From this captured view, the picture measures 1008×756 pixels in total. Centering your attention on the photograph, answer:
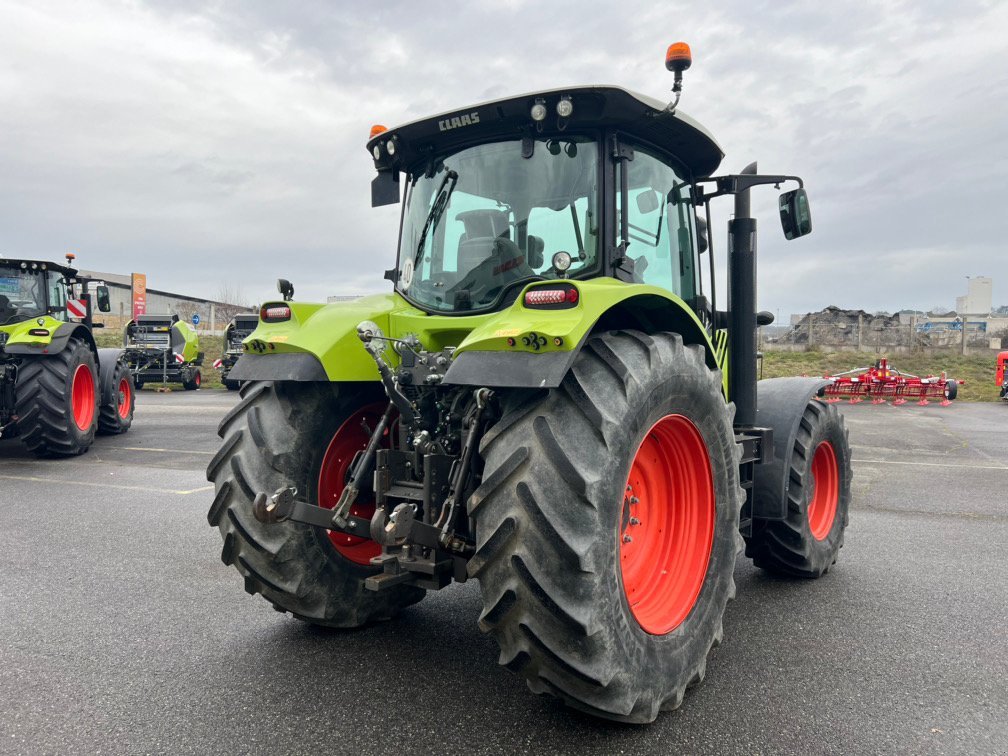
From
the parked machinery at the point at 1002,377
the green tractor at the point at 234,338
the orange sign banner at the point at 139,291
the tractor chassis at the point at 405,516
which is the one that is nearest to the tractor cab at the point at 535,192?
the tractor chassis at the point at 405,516

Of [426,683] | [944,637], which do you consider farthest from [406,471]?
[944,637]

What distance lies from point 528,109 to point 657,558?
79.4 inches

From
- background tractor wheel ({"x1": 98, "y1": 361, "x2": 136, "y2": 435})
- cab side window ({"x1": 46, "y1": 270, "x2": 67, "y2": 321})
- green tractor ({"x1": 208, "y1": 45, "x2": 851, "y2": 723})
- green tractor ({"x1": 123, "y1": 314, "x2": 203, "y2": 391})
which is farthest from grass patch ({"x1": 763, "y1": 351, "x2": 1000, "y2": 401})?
green tractor ({"x1": 208, "y1": 45, "x2": 851, "y2": 723})

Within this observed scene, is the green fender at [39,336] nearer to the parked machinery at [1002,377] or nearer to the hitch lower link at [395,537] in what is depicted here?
the hitch lower link at [395,537]

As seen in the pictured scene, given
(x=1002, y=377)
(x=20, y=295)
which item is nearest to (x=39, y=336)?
(x=20, y=295)

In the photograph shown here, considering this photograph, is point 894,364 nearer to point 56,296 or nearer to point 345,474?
point 56,296

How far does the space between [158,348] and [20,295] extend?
11.2 m

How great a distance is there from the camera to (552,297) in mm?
2523

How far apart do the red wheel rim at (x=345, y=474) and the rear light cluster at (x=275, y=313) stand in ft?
1.83

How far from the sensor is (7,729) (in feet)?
8.45

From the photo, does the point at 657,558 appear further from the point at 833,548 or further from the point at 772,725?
the point at 833,548

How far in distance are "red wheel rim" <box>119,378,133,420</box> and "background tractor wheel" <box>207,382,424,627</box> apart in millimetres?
9703

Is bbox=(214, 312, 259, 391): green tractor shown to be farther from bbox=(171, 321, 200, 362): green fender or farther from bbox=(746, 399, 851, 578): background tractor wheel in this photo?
bbox=(746, 399, 851, 578): background tractor wheel

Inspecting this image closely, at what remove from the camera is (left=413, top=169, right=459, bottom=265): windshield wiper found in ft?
11.3
